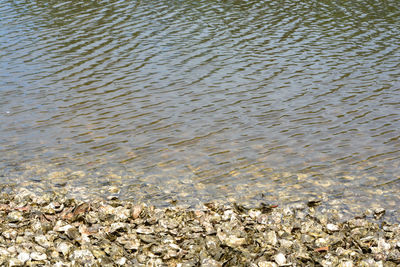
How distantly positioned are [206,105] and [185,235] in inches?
366

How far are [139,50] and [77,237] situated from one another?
56.9 feet

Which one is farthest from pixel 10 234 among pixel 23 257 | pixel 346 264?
Result: pixel 346 264

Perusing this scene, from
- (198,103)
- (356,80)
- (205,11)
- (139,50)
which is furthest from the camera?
(205,11)

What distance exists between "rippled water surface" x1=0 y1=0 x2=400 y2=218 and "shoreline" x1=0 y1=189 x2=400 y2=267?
101cm

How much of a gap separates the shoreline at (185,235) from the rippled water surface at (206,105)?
1.01 meters

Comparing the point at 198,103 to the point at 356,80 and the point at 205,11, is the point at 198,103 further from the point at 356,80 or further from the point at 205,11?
the point at 205,11

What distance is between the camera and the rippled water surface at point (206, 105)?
1547cm

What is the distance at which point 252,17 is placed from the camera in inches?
1345

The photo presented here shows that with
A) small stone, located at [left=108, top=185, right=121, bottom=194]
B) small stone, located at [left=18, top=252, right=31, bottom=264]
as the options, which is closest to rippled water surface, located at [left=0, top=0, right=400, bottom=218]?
small stone, located at [left=108, top=185, right=121, bottom=194]

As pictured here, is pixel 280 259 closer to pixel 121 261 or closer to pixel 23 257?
pixel 121 261

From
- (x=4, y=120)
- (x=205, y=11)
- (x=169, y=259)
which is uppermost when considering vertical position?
(x=169, y=259)

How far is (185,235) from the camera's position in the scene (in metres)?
12.2

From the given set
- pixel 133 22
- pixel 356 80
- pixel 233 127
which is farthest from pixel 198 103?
pixel 133 22

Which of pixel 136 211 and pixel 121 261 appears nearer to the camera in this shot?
pixel 121 261
